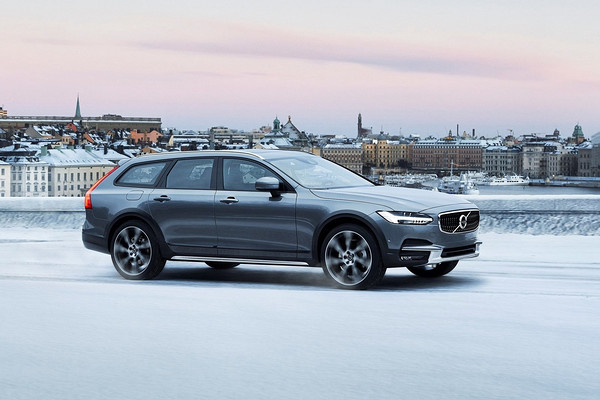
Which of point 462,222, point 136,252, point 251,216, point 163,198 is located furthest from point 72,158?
point 462,222

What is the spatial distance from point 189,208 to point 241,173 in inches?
26.7

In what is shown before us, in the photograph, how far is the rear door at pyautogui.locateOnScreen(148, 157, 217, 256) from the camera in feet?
36.1

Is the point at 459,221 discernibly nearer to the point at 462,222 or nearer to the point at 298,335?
the point at 462,222

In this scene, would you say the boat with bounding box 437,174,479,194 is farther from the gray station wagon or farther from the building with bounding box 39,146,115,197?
the building with bounding box 39,146,115,197

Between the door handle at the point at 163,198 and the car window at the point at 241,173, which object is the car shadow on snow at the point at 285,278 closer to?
the door handle at the point at 163,198

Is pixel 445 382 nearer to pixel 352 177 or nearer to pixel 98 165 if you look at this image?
pixel 352 177

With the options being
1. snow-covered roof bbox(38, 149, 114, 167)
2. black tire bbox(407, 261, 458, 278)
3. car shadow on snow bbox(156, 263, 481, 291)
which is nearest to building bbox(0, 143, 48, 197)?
snow-covered roof bbox(38, 149, 114, 167)

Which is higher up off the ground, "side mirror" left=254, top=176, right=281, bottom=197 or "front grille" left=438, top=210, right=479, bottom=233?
"side mirror" left=254, top=176, right=281, bottom=197

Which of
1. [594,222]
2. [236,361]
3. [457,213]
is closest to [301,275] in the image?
[457,213]

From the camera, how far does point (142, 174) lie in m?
11.7

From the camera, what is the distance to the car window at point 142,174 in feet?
37.9

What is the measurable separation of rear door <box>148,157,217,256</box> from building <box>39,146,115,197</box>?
110 metres

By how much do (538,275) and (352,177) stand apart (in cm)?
227

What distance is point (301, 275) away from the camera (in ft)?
38.6
